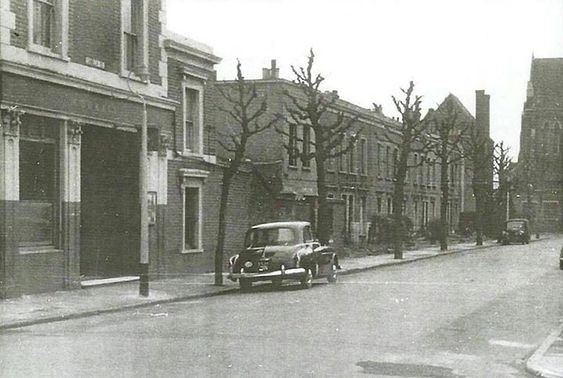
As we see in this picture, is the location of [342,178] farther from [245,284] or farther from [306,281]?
[245,284]

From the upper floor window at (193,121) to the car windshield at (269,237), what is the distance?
5.17 meters

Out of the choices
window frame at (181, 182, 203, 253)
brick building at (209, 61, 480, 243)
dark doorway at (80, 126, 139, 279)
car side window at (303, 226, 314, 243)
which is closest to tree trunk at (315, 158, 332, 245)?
brick building at (209, 61, 480, 243)

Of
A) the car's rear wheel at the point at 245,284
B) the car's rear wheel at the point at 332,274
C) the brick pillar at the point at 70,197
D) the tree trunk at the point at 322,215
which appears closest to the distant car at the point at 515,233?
the tree trunk at the point at 322,215

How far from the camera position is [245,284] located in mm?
20688

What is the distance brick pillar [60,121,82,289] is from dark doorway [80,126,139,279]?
286 cm

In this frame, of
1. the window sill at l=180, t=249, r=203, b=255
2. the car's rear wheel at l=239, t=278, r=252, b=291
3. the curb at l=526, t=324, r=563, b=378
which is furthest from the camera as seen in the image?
the window sill at l=180, t=249, r=203, b=255

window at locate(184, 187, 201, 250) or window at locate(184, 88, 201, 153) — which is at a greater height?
window at locate(184, 88, 201, 153)

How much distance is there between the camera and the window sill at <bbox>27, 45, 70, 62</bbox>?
1808 cm

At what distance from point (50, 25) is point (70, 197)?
3960 mm

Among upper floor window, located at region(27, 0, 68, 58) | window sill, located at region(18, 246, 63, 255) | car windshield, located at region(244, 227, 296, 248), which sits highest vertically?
upper floor window, located at region(27, 0, 68, 58)

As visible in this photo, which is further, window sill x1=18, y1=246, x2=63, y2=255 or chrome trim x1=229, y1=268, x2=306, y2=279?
chrome trim x1=229, y1=268, x2=306, y2=279

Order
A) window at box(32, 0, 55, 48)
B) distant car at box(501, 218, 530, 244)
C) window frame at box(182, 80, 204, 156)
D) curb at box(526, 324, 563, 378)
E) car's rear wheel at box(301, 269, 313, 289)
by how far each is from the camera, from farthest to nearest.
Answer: distant car at box(501, 218, 530, 244) < window frame at box(182, 80, 204, 156) < car's rear wheel at box(301, 269, 313, 289) < window at box(32, 0, 55, 48) < curb at box(526, 324, 563, 378)

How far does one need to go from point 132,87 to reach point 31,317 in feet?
30.0

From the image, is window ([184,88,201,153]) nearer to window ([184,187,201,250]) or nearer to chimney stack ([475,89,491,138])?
window ([184,187,201,250])
